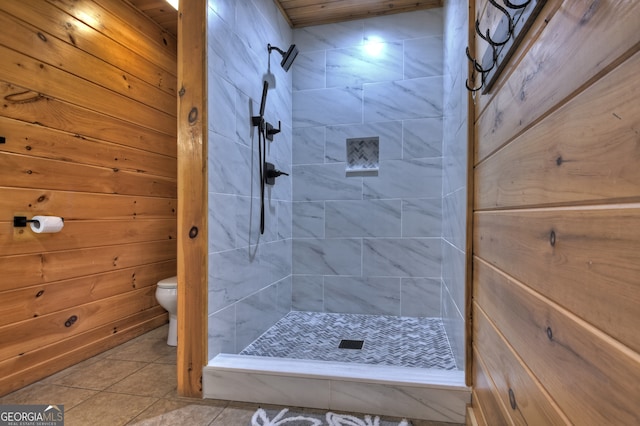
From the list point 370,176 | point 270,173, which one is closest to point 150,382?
point 270,173

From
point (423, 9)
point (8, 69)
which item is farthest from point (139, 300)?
point (423, 9)

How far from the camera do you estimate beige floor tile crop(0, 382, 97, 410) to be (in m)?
1.61

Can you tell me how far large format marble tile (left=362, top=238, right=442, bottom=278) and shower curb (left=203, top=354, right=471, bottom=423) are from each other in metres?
1.22

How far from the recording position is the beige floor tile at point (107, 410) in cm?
146

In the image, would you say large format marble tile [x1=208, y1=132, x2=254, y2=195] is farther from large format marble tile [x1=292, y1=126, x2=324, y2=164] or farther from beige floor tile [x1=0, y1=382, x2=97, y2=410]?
beige floor tile [x1=0, y1=382, x2=97, y2=410]

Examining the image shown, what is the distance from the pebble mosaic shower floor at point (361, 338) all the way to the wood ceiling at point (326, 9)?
101 inches

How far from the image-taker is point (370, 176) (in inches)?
113

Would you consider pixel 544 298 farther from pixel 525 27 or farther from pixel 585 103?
pixel 525 27

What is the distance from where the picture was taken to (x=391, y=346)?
7.22ft

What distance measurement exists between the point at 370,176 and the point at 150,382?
2.12 m

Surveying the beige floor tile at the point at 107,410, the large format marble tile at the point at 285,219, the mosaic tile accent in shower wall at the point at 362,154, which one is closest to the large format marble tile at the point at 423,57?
the mosaic tile accent in shower wall at the point at 362,154

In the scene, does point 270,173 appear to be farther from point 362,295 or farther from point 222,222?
point 362,295

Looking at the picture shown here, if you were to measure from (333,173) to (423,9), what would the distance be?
5.06 ft

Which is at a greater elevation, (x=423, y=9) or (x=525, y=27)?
(x=423, y=9)
